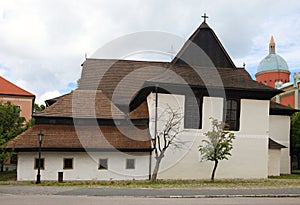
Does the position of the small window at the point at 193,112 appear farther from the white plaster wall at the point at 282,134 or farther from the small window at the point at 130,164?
the white plaster wall at the point at 282,134

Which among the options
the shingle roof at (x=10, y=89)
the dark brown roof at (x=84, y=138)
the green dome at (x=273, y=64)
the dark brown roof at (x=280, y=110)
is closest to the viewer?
the dark brown roof at (x=84, y=138)

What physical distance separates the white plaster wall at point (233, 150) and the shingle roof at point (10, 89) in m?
30.0

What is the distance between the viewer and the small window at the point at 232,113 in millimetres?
27602

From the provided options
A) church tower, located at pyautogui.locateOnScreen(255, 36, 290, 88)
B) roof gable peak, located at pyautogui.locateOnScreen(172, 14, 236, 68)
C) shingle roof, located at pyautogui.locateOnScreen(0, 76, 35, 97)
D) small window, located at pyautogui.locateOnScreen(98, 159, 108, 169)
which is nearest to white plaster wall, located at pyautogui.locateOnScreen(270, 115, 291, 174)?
roof gable peak, located at pyautogui.locateOnScreen(172, 14, 236, 68)

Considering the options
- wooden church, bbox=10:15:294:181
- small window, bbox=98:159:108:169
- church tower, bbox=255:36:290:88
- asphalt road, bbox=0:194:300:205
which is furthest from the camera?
church tower, bbox=255:36:290:88

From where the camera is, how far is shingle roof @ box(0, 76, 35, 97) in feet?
168

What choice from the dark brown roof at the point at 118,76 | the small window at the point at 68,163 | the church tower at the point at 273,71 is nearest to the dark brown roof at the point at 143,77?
the dark brown roof at the point at 118,76

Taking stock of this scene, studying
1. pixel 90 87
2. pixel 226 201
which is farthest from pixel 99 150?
pixel 226 201

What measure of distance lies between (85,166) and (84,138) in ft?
5.95

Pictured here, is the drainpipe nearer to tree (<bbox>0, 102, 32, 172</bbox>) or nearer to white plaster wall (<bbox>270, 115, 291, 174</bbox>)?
white plaster wall (<bbox>270, 115, 291, 174</bbox>)

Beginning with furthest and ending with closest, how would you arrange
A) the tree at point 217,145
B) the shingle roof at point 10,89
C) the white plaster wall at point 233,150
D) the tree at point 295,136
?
the shingle roof at point 10,89, the tree at point 295,136, the white plaster wall at point 233,150, the tree at point 217,145

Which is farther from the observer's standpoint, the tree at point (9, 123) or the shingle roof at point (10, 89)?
the shingle roof at point (10, 89)

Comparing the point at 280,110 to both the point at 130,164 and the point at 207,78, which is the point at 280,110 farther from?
the point at 130,164

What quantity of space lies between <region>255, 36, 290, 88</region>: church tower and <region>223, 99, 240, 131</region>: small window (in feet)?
139
